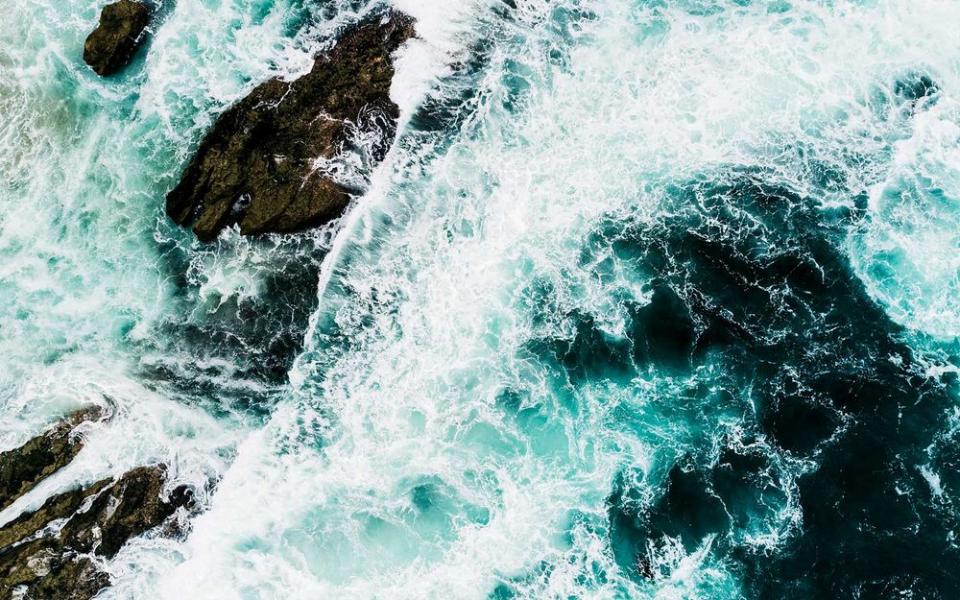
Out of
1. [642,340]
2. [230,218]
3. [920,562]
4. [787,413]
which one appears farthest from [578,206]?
[920,562]

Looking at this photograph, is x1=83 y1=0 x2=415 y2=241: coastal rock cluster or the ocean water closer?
the ocean water

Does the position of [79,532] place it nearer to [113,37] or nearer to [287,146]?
[287,146]

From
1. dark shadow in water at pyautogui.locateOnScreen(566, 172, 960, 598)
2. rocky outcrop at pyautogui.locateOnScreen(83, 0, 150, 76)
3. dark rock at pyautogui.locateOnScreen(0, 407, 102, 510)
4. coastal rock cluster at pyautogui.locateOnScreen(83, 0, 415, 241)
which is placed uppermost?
rocky outcrop at pyautogui.locateOnScreen(83, 0, 150, 76)

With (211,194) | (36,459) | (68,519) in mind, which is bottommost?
(68,519)

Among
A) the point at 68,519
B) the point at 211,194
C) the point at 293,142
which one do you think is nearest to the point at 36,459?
the point at 68,519

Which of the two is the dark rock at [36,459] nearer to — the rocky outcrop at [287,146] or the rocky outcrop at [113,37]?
the rocky outcrop at [287,146]

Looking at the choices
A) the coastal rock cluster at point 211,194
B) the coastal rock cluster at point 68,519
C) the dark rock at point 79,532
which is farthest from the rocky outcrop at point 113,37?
the dark rock at point 79,532

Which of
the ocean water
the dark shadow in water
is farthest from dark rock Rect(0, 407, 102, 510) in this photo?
the dark shadow in water

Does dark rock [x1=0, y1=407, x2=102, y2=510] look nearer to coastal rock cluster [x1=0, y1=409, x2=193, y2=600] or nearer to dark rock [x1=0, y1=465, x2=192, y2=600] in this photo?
coastal rock cluster [x1=0, y1=409, x2=193, y2=600]
